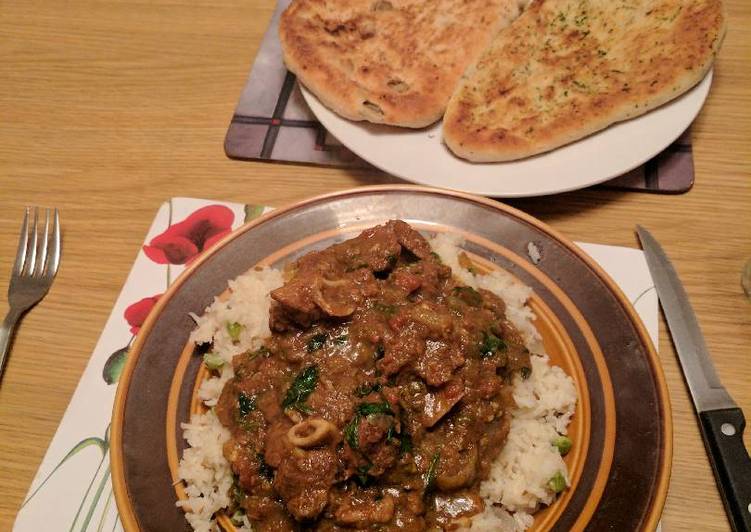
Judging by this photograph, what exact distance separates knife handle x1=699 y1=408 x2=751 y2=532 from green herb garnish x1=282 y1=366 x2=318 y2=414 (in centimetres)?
155

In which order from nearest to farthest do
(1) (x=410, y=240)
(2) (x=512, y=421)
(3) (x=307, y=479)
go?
(3) (x=307, y=479) → (2) (x=512, y=421) → (1) (x=410, y=240)

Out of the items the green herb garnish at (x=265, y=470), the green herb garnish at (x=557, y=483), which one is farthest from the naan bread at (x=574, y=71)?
the green herb garnish at (x=265, y=470)

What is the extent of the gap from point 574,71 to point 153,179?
2511mm

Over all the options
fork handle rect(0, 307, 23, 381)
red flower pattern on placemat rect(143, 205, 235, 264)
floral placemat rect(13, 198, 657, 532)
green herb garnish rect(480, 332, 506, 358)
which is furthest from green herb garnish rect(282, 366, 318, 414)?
fork handle rect(0, 307, 23, 381)

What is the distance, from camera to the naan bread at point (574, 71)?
304 cm

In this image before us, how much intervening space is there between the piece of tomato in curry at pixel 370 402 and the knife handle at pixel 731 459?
2.42 feet

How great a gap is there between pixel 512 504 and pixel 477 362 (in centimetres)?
52

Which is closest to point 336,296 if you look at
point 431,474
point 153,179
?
point 431,474

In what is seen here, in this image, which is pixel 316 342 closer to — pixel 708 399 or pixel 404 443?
Result: pixel 404 443

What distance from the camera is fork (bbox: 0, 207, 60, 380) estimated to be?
2.94 metres

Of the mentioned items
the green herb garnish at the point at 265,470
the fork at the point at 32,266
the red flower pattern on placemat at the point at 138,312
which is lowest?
the fork at the point at 32,266

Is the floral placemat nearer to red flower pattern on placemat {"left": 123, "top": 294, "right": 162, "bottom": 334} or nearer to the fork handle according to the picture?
red flower pattern on placemat {"left": 123, "top": 294, "right": 162, "bottom": 334}

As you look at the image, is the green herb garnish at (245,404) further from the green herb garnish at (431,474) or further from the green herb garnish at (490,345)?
the green herb garnish at (490,345)

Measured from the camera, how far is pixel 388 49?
3479 mm
